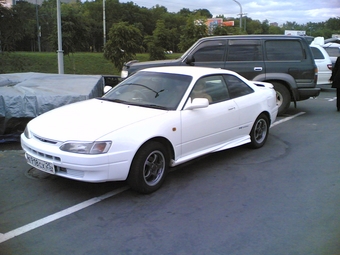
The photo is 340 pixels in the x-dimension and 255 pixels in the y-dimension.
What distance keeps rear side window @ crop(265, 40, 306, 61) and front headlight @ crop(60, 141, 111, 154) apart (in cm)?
684

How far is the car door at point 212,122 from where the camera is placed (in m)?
5.09

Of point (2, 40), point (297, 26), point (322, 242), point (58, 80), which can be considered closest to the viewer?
point (322, 242)

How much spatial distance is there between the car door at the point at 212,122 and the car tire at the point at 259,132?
638 mm

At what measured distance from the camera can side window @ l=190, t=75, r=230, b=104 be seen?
18.1 feet

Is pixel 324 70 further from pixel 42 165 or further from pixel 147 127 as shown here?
pixel 42 165

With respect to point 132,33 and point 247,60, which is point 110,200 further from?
point 132,33

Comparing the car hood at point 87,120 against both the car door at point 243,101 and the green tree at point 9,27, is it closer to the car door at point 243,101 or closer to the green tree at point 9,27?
the car door at point 243,101

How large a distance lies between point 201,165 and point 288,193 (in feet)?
5.13

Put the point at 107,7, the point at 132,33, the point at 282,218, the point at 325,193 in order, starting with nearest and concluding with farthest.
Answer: the point at 282,218 → the point at 325,193 → the point at 132,33 → the point at 107,7

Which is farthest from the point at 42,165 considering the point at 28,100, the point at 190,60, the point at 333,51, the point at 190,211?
the point at 333,51

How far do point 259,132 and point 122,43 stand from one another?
14.3m

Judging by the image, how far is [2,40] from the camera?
59.4 ft

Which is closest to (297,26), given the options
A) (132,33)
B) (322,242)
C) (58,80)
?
(132,33)

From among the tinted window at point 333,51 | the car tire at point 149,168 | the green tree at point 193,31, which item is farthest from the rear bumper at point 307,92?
the green tree at point 193,31
